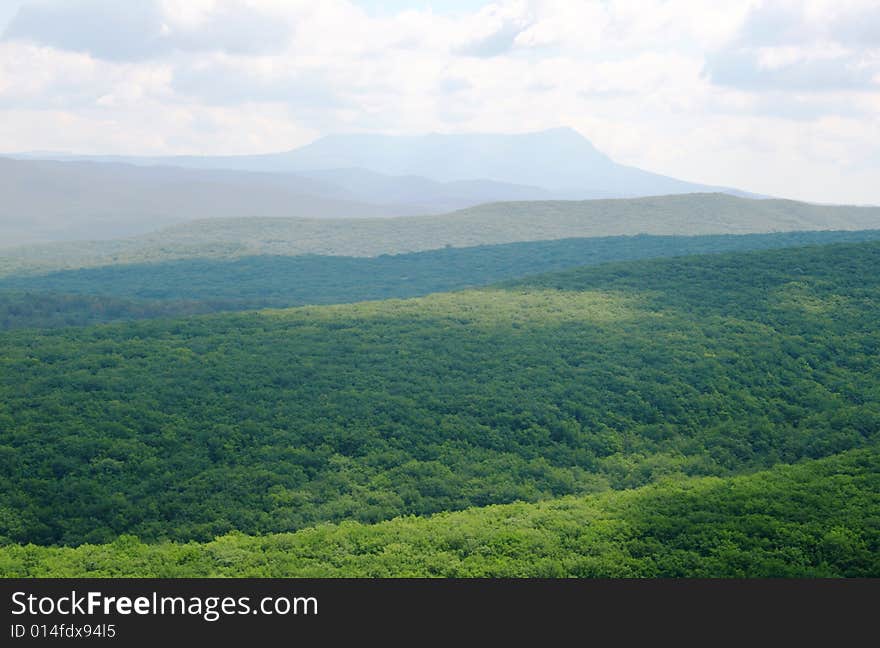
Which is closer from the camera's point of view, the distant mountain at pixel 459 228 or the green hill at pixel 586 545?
the green hill at pixel 586 545

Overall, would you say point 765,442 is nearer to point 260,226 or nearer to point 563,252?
point 563,252

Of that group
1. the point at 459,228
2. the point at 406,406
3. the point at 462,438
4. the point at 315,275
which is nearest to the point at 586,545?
the point at 462,438

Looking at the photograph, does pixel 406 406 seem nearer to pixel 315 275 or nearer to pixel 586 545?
pixel 586 545

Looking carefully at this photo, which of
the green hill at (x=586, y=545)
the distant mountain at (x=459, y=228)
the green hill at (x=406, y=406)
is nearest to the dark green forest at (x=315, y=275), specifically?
the distant mountain at (x=459, y=228)

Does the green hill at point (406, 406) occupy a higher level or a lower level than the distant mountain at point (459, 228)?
lower

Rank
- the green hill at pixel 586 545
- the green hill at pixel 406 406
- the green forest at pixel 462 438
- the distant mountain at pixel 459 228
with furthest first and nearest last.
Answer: the distant mountain at pixel 459 228 < the green hill at pixel 406 406 < the green forest at pixel 462 438 < the green hill at pixel 586 545

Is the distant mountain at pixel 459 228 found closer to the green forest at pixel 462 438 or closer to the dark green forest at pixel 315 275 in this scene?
the dark green forest at pixel 315 275
